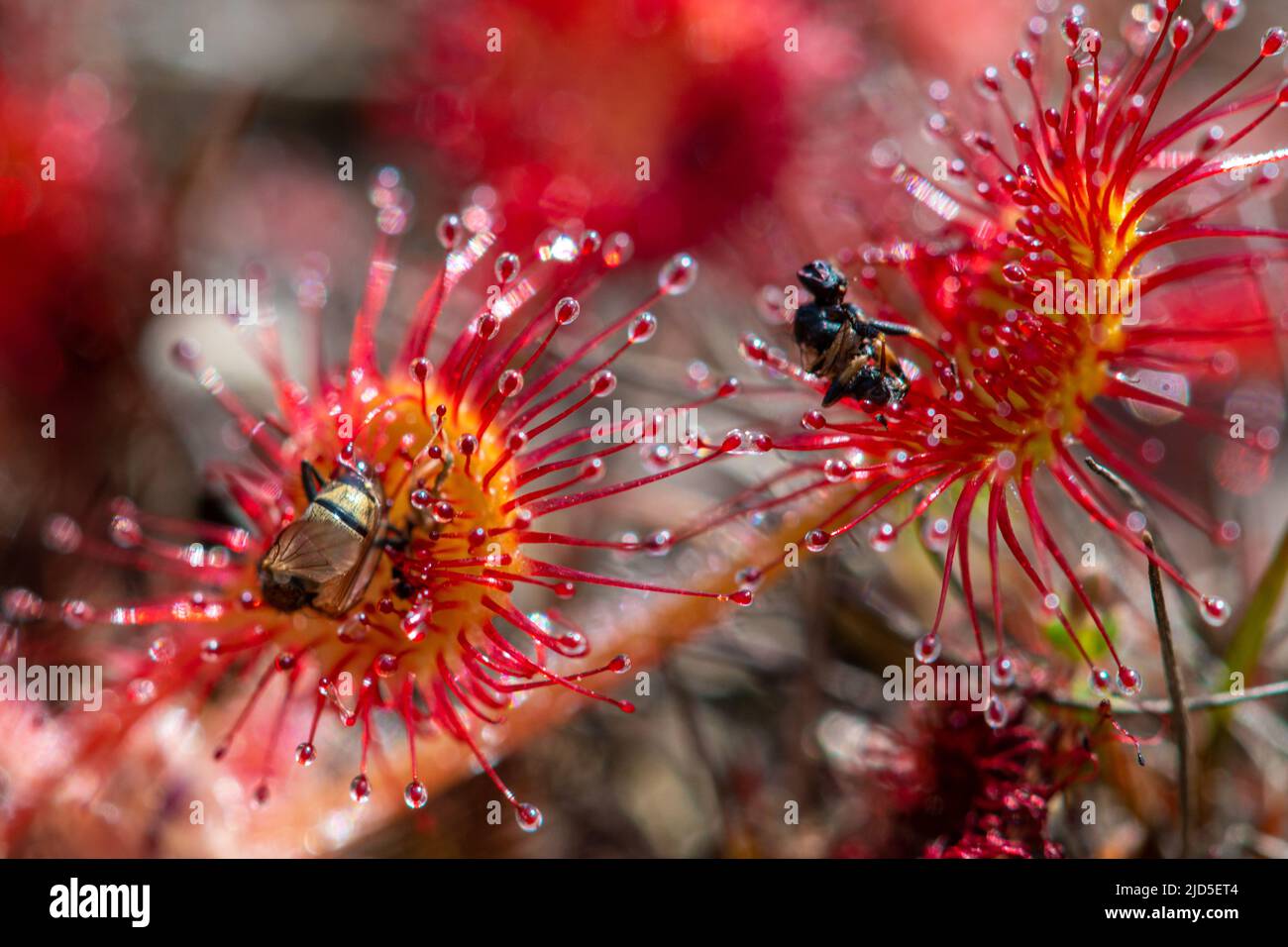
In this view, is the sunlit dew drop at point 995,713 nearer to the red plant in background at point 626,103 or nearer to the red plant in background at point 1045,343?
the red plant in background at point 1045,343

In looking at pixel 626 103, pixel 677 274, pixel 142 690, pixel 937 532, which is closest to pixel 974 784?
pixel 937 532

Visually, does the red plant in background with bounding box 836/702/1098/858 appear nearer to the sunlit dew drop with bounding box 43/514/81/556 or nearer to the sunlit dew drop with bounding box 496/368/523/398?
the sunlit dew drop with bounding box 496/368/523/398

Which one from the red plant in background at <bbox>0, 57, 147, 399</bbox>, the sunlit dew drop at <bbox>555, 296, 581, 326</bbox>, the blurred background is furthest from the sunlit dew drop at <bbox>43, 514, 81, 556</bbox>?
the sunlit dew drop at <bbox>555, 296, 581, 326</bbox>

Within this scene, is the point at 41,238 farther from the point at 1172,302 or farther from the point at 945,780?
the point at 1172,302

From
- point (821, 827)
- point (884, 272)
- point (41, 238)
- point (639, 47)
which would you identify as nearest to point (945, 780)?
point (821, 827)

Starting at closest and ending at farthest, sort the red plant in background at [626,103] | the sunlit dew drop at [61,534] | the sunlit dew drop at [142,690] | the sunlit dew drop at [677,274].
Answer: the sunlit dew drop at [677,274]
the sunlit dew drop at [142,690]
the sunlit dew drop at [61,534]
the red plant in background at [626,103]

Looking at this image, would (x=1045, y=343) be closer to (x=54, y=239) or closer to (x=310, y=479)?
(x=310, y=479)

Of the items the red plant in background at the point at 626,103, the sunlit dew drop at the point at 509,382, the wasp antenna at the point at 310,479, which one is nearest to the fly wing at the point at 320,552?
the wasp antenna at the point at 310,479
